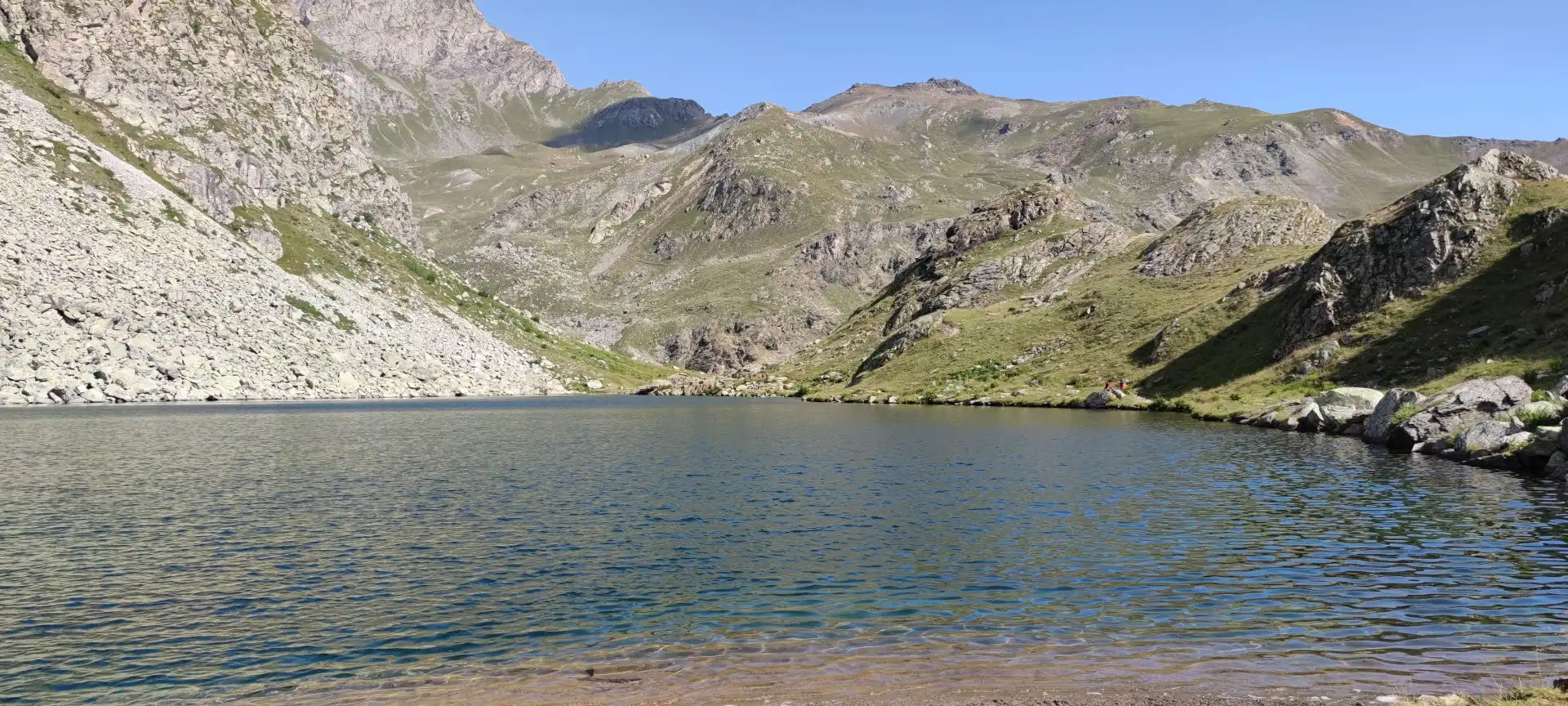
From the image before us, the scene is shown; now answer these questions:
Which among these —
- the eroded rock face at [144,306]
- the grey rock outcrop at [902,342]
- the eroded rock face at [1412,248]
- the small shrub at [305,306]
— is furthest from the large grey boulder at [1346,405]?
the small shrub at [305,306]

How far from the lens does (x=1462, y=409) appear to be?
59.5m

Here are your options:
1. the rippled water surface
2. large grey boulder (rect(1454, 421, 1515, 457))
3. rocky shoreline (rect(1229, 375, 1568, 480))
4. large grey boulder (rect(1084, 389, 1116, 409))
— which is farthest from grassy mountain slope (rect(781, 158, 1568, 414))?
the rippled water surface

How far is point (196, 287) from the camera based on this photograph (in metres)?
134

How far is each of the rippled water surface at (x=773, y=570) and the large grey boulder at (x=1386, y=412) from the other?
712 cm

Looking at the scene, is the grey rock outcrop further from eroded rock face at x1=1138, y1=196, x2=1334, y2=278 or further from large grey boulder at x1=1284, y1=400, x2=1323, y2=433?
large grey boulder at x1=1284, y1=400, x2=1323, y2=433

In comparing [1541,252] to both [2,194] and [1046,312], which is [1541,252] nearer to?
[1046,312]

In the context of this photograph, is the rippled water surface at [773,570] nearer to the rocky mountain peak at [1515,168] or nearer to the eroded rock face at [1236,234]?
the rocky mountain peak at [1515,168]

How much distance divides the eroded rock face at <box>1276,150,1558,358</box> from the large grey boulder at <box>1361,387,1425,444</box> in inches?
1505

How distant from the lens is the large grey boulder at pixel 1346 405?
242 ft

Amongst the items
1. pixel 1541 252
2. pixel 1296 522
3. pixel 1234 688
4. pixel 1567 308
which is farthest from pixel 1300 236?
pixel 1234 688

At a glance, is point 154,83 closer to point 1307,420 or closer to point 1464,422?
point 1307,420

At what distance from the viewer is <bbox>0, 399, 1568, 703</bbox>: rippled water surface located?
19.5m

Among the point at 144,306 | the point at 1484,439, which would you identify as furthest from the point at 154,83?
the point at 1484,439

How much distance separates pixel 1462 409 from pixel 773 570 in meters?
57.0
